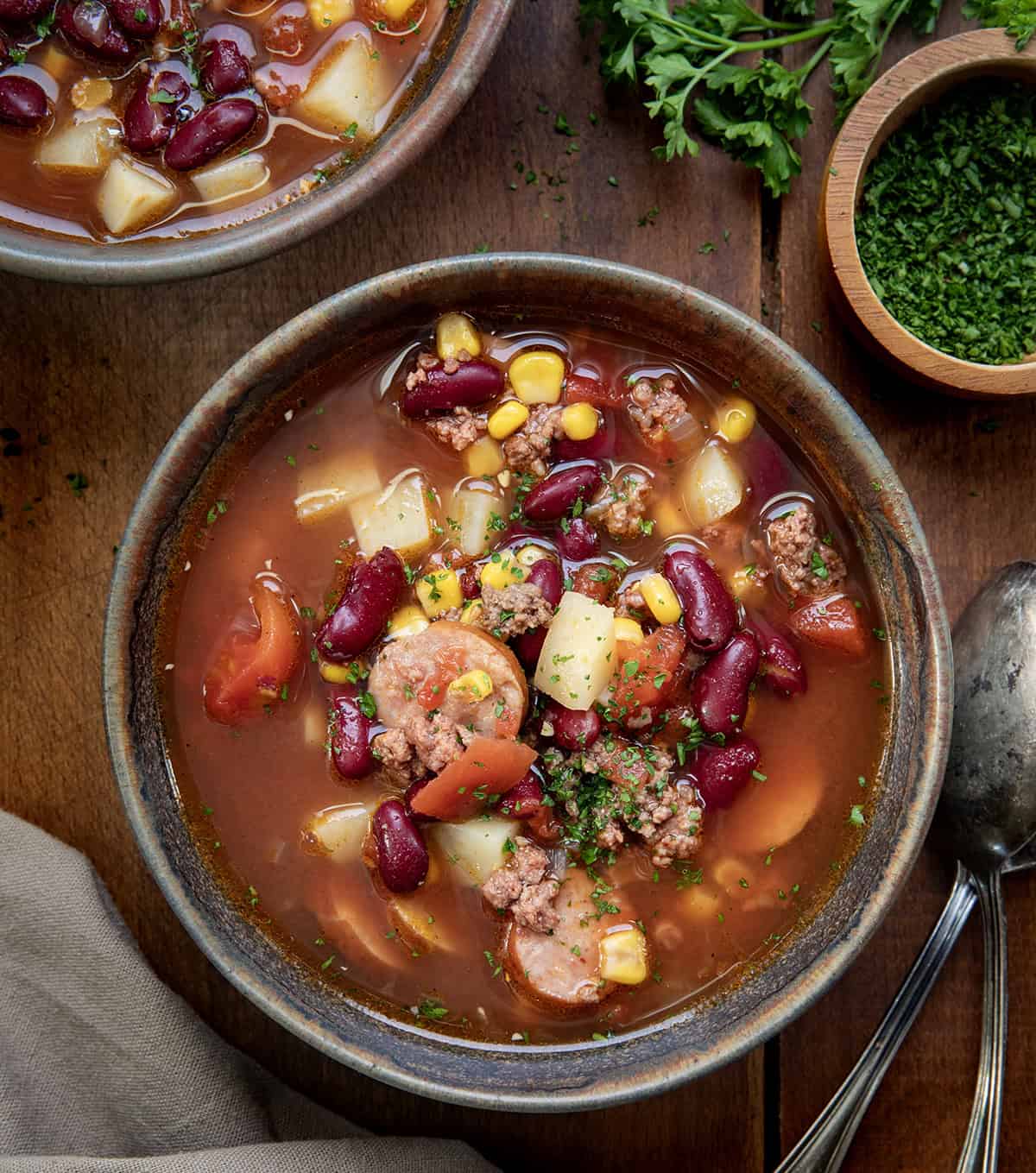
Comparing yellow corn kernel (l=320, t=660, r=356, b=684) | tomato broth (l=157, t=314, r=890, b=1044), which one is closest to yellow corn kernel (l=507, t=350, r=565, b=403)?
tomato broth (l=157, t=314, r=890, b=1044)

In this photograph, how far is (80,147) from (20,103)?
6.7 inches

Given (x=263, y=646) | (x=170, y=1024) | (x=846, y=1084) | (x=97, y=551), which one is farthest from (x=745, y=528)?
(x=170, y=1024)

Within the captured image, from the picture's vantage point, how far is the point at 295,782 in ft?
9.98

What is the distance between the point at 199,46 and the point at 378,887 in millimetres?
2242

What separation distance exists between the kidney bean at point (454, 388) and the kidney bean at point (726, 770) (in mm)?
1073

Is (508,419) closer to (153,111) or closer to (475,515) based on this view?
(475,515)

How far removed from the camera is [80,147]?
312cm

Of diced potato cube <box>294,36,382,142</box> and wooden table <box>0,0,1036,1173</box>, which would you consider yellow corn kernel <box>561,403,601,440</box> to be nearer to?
wooden table <box>0,0,1036,1173</box>

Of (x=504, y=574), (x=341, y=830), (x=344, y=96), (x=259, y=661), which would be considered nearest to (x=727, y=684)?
(x=504, y=574)

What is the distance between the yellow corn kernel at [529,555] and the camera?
3.00 m

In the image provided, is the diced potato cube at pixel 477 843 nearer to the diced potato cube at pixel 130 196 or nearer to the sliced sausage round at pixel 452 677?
the sliced sausage round at pixel 452 677

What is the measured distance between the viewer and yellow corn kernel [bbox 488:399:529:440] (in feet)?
9.86

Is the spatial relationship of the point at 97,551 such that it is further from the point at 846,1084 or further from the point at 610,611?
the point at 846,1084

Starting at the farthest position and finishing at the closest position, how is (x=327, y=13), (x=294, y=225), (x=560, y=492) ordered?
(x=327, y=13), (x=560, y=492), (x=294, y=225)
